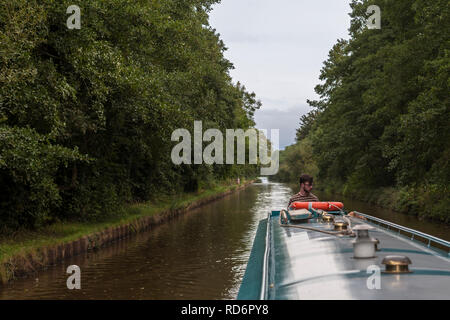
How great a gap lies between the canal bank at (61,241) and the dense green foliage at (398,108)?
12752 mm

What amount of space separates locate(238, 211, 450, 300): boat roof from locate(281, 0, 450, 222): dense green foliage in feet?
44.4

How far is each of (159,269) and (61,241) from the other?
3041 mm

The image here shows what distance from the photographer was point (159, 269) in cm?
1230

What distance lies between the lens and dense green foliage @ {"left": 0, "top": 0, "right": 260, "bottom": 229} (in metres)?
10.4

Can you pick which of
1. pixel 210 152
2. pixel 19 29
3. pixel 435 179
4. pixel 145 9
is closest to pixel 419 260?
pixel 19 29

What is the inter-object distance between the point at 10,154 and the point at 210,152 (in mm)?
23714

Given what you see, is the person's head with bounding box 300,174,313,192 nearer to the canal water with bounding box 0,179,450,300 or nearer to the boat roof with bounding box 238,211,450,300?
the boat roof with bounding box 238,211,450,300

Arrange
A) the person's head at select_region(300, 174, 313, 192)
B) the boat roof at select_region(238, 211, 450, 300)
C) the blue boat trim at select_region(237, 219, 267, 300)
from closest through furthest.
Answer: the boat roof at select_region(238, 211, 450, 300), the blue boat trim at select_region(237, 219, 267, 300), the person's head at select_region(300, 174, 313, 192)

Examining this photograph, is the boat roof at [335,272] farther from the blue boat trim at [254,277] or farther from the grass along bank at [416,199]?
the grass along bank at [416,199]

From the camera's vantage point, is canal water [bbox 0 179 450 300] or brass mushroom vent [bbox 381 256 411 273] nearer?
brass mushroom vent [bbox 381 256 411 273]

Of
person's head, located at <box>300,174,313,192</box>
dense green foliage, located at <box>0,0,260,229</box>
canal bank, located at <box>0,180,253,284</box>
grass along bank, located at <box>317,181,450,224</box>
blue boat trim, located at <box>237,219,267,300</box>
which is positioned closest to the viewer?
blue boat trim, located at <box>237,219,267,300</box>

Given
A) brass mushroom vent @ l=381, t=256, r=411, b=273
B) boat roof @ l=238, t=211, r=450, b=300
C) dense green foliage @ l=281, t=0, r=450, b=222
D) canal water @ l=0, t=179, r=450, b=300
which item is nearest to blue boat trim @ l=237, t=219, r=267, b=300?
boat roof @ l=238, t=211, r=450, b=300

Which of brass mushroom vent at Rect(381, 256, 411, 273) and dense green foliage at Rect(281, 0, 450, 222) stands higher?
dense green foliage at Rect(281, 0, 450, 222)
